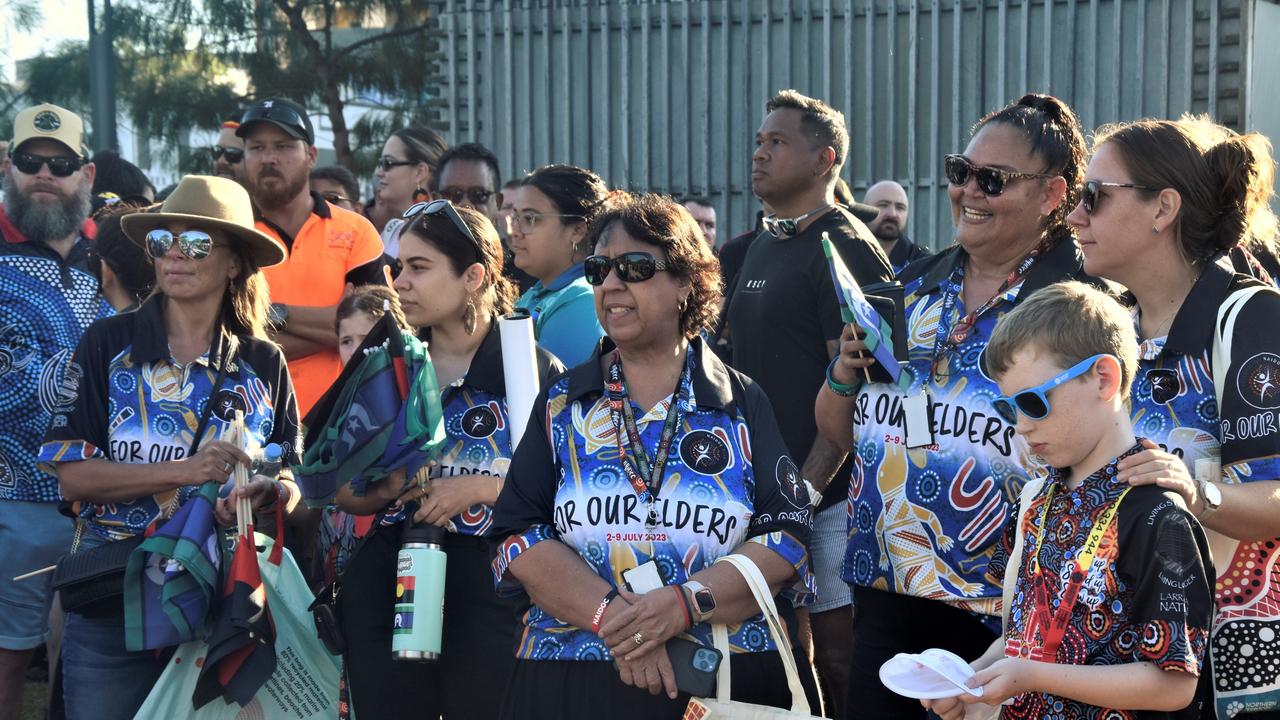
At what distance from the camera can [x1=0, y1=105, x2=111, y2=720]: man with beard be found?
5359mm


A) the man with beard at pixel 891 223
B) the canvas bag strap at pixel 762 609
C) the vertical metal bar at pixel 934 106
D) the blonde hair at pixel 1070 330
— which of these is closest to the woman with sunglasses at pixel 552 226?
the canvas bag strap at pixel 762 609

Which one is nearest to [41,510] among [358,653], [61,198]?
[61,198]

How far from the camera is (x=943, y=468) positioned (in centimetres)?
368

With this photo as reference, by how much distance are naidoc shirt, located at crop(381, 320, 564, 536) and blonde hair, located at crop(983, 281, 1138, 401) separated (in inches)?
67.9

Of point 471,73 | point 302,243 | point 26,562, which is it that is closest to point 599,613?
point 26,562

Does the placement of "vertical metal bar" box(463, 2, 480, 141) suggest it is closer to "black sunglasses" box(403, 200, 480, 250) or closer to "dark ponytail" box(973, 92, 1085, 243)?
"black sunglasses" box(403, 200, 480, 250)

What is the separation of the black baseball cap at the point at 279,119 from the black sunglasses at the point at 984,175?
136 inches

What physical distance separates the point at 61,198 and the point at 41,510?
143cm

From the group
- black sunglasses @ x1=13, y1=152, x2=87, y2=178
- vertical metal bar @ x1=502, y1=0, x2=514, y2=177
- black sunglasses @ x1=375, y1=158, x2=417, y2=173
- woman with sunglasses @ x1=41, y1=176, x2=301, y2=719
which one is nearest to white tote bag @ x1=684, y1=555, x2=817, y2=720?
woman with sunglasses @ x1=41, y1=176, x2=301, y2=719

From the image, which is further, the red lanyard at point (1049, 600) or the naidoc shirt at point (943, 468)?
the naidoc shirt at point (943, 468)

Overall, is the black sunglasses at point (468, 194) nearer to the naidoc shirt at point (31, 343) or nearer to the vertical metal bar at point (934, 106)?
the naidoc shirt at point (31, 343)

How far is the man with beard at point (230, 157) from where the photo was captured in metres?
7.05

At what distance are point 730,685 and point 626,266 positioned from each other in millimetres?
1101

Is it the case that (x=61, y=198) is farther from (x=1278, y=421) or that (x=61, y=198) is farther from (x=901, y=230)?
(x=901, y=230)
